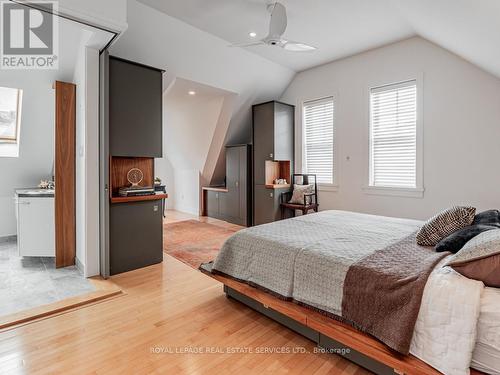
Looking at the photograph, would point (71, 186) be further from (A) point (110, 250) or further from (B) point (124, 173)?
(A) point (110, 250)

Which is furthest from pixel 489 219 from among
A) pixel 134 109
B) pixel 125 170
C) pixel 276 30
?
pixel 125 170

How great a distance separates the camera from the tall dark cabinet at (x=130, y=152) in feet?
9.62

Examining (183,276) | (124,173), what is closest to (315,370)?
(183,276)

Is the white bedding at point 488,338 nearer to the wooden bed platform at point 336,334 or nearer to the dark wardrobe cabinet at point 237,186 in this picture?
the wooden bed platform at point 336,334

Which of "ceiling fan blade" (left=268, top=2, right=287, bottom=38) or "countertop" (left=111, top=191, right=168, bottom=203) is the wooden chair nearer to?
"countertop" (left=111, top=191, right=168, bottom=203)

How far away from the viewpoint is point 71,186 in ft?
10.8

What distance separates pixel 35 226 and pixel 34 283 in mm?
798

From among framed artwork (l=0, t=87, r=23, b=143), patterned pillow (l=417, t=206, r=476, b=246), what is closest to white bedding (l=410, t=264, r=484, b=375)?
patterned pillow (l=417, t=206, r=476, b=246)

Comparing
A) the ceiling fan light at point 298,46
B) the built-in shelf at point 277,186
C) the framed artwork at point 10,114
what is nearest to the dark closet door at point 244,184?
the built-in shelf at point 277,186

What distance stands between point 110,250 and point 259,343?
6.48ft

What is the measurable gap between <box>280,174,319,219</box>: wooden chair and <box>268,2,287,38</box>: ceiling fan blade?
9.10 ft

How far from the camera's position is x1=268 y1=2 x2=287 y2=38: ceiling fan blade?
2953mm

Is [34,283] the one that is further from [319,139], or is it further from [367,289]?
[319,139]

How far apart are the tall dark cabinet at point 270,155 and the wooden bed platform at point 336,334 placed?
305 cm
